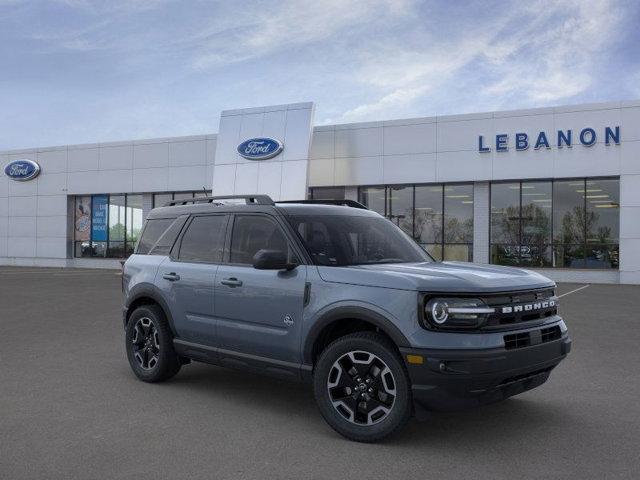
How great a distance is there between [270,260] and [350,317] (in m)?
0.79

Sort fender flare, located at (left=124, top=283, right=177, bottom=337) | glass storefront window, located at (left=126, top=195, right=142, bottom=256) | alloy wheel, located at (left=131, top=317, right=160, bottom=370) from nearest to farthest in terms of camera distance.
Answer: fender flare, located at (left=124, top=283, right=177, bottom=337)
alloy wheel, located at (left=131, top=317, right=160, bottom=370)
glass storefront window, located at (left=126, top=195, right=142, bottom=256)

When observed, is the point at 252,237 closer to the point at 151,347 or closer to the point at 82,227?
the point at 151,347

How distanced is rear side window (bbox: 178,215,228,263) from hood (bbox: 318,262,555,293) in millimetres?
1401

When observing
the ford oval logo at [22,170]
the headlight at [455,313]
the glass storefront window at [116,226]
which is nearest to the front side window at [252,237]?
the headlight at [455,313]

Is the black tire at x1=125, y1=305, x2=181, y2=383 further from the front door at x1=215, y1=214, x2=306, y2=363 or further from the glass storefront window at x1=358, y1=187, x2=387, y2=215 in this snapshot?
the glass storefront window at x1=358, y1=187, x2=387, y2=215

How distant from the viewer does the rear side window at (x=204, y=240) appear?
6035 mm

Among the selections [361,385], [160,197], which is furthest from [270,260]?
[160,197]

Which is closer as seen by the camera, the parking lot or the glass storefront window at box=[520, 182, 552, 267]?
the parking lot

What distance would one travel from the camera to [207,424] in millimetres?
5051

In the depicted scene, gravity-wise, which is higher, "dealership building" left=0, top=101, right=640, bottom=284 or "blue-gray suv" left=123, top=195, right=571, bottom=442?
"dealership building" left=0, top=101, right=640, bottom=284

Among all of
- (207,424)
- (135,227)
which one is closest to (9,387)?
(207,424)

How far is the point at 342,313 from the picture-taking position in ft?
15.5

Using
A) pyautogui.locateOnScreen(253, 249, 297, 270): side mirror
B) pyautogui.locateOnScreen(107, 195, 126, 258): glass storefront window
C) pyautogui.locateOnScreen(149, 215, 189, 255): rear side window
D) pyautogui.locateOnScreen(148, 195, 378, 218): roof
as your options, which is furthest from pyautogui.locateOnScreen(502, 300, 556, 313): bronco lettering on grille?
pyautogui.locateOnScreen(107, 195, 126, 258): glass storefront window

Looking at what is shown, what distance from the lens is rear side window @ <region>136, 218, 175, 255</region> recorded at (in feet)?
22.4
